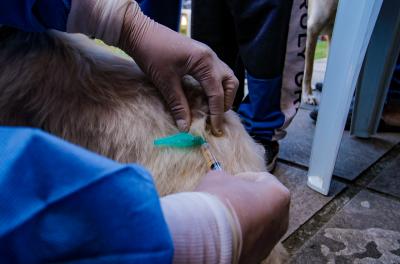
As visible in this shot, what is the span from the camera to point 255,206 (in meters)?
0.47

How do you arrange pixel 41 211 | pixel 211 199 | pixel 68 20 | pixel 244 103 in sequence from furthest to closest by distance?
1. pixel 244 103
2. pixel 68 20
3. pixel 211 199
4. pixel 41 211

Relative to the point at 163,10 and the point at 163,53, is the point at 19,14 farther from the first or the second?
the point at 163,10

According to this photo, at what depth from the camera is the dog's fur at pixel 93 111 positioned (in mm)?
688

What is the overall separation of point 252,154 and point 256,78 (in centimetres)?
72

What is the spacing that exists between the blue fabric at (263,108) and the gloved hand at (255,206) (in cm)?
89

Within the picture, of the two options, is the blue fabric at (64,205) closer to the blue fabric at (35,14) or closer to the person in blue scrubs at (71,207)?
the person in blue scrubs at (71,207)

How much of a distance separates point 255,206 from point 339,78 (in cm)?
93

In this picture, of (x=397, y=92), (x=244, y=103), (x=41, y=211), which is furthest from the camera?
(x=397, y=92)

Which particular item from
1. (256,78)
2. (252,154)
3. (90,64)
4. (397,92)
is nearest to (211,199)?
(252,154)

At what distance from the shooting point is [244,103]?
1576mm

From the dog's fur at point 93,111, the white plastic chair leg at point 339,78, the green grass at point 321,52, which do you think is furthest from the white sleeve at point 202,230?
the green grass at point 321,52

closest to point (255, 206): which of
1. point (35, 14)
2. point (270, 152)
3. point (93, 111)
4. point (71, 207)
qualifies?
point (71, 207)

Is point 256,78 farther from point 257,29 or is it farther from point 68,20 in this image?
point 68,20

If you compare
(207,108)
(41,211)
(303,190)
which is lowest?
(303,190)
